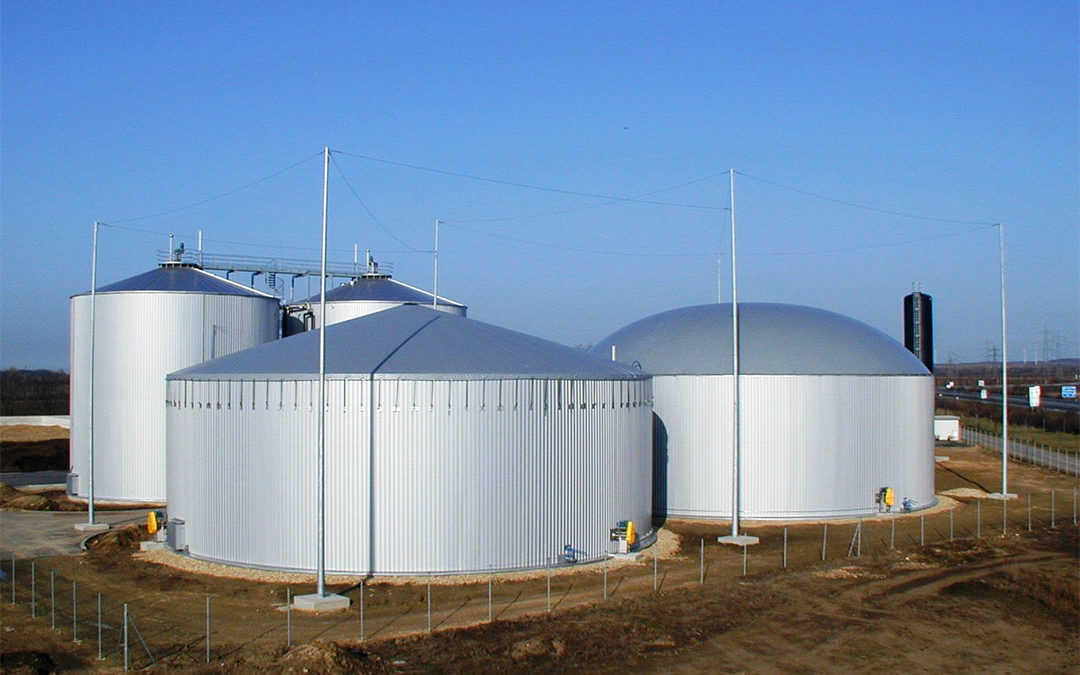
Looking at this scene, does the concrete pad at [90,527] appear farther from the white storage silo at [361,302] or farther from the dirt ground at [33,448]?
the dirt ground at [33,448]

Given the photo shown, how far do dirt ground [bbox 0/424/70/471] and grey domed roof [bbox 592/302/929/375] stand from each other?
45571 mm

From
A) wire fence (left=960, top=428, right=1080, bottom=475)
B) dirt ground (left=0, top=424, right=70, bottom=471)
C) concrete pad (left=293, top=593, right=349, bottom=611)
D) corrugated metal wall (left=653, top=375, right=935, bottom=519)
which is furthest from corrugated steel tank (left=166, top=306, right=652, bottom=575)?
dirt ground (left=0, top=424, right=70, bottom=471)

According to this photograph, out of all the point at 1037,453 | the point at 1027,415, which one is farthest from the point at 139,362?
the point at 1027,415

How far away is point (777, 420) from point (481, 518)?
17.2 metres

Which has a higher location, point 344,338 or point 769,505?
point 344,338

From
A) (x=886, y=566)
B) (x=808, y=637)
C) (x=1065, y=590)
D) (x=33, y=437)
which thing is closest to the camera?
(x=808, y=637)

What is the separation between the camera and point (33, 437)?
84562 millimetres

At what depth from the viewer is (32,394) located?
145875 millimetres

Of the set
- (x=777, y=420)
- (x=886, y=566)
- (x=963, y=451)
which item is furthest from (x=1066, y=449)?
(x=886, y=566)

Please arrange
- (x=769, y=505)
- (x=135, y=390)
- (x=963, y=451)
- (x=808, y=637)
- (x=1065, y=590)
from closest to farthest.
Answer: (x=808, y=637)
(x=1065, y=590)
(x=769, y=505)
(x=135, y=390)
(x=963, y=451)

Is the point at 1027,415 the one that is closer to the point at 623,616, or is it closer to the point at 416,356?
the point at 416,356

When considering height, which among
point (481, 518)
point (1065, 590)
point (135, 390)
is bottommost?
point (1065, 590)

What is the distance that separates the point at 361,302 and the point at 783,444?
2626 centimetres

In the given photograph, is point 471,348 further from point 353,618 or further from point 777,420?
point 777,420
